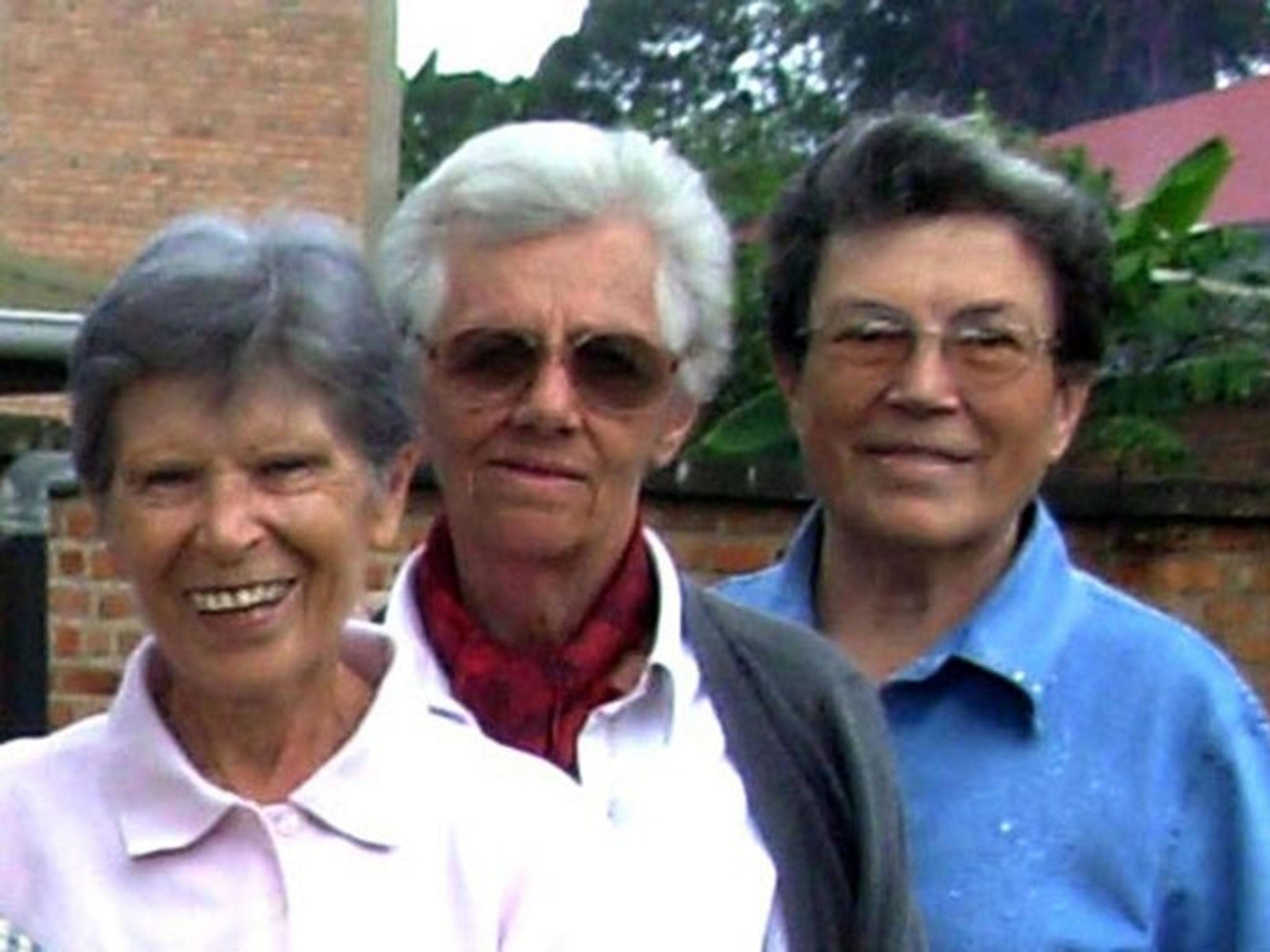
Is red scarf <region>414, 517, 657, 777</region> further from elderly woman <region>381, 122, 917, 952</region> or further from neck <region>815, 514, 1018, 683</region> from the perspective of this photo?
neck <region>815, 514, 1018, 683</region>

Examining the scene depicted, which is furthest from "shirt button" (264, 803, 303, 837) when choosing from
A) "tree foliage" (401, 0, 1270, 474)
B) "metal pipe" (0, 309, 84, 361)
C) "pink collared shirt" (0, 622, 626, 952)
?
"tree foliage" (401, 0, 1270, 474)

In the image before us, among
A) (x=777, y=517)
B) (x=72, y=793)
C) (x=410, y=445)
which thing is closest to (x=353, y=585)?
(x=410, y=445)

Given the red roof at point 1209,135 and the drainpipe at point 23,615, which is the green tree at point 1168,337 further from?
the red roof at point 1209,135

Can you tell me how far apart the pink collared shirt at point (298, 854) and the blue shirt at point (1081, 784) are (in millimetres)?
532

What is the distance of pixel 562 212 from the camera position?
2.31 metres

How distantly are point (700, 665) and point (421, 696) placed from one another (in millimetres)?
258

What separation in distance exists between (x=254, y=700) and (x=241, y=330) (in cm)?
27

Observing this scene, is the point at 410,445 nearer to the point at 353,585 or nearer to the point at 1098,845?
the point at 353,585

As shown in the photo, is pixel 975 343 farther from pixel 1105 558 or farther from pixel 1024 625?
pixel 1105 558

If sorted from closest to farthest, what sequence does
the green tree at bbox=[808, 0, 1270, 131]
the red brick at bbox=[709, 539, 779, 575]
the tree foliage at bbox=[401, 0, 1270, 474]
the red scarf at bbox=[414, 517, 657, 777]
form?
the red scarf at bbox=[414, 517, 657, 777] < the red brick at bbox=[709, 539, 779, 575] < the tree foliage at bbox=[401, 0, 1270, 474] < the green tree at bbox=[808, 0, 1270, 131]

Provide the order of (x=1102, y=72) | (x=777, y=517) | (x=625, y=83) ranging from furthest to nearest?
(x=625, y=83)
(x=1102, y=72)
(x=777, y=517)

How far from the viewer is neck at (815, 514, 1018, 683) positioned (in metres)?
2.63

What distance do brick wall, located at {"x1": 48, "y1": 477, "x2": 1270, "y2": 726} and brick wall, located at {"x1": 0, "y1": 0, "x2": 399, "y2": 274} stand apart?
864cm

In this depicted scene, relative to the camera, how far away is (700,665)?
2.41 m
